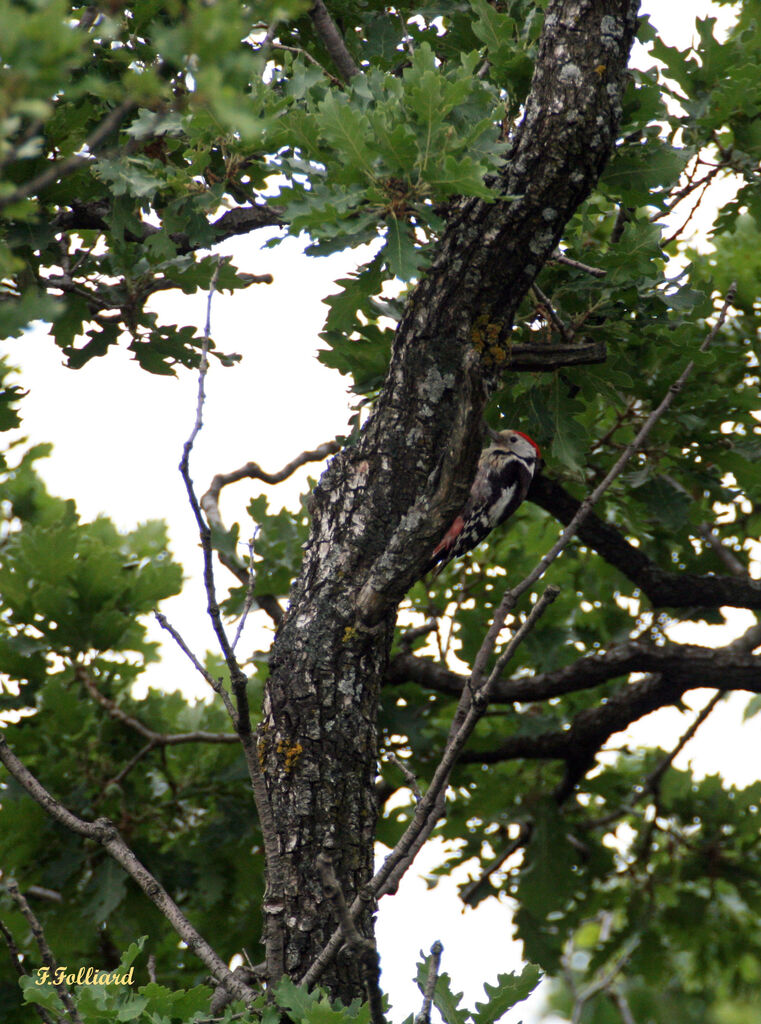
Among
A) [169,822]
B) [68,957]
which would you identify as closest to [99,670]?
[169,822]

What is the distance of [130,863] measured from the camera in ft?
8.14

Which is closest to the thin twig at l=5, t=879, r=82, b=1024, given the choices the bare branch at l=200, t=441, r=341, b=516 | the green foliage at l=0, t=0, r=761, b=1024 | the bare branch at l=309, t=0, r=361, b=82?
the green foliage at l=0, t=0, r=761, b=1024

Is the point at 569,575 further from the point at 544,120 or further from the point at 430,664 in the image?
the point at 544,120

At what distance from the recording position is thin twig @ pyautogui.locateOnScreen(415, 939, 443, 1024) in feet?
6.75

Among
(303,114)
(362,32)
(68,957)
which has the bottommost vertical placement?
(68,957)

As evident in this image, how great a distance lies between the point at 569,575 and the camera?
6.16 meters

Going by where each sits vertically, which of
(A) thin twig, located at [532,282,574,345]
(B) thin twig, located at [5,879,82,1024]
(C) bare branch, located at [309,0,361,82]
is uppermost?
(C) bare branch, located at [309,0,361,82]

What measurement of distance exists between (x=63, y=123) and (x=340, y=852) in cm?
260

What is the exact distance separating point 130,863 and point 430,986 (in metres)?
0.87

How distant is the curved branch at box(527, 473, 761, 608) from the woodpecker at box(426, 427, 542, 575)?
70cm

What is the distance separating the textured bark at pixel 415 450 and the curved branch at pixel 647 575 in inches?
61.8

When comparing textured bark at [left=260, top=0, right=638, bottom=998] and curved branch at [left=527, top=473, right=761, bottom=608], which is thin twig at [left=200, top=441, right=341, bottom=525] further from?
textured bark at [left=260, top=0, right=638, bottom=998]

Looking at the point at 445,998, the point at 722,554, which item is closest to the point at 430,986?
the point at 445,998

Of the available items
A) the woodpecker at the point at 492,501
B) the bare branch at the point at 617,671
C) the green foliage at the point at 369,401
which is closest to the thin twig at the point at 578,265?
the green foliage at the point at 369,401
